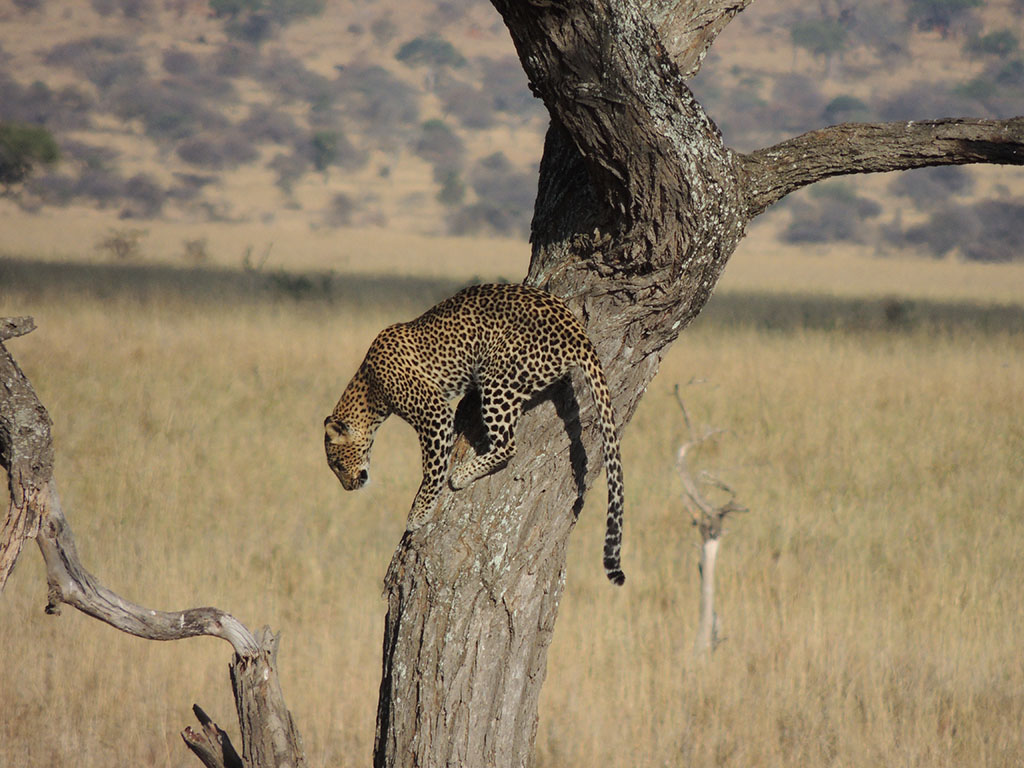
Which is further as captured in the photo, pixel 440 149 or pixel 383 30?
pixel 383 30

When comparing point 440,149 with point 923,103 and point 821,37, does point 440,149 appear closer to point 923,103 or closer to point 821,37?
point 923,103

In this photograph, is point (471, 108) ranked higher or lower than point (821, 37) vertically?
lower

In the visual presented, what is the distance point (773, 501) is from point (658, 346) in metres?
7.82

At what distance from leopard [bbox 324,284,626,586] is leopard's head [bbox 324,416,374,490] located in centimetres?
36

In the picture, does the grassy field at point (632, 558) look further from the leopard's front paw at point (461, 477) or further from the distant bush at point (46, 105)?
the distant bush at point (46, 105)

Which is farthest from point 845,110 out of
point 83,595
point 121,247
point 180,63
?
point 83,595

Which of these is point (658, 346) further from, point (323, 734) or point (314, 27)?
point (314, 27)

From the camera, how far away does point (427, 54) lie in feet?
363

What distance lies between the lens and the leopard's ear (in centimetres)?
525

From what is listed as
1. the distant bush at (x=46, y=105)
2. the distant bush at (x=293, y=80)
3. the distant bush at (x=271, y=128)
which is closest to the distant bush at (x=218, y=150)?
the distant bush at (x=271, y=128)

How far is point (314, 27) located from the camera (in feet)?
379

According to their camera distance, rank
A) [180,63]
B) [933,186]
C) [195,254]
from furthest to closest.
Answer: [180,63], [933,186], [195,254]

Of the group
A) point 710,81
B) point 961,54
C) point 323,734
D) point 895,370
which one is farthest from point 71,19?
point 323,734

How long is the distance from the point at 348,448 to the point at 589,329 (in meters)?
1.65
